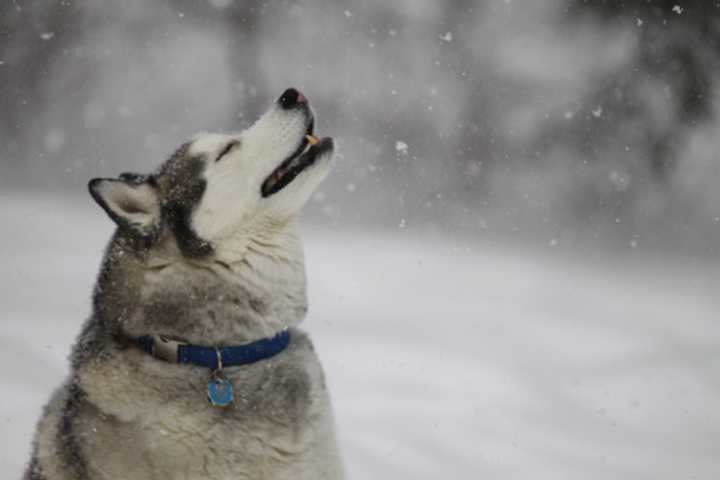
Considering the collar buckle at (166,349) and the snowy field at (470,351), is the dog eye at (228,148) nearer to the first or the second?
the collar buckle at (166,349)

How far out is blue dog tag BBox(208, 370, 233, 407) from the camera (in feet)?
9.41

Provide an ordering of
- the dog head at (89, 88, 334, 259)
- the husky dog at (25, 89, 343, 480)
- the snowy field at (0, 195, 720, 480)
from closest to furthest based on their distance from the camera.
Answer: the husky dog at (25, 89, 343, 480)
the dog head at (89, 88, 334, 259)
the snowy field at (0, 195, 720, 480)

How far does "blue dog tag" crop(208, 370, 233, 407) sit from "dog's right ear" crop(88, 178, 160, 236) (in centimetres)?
55

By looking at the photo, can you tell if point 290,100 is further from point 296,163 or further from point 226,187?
point 226,187

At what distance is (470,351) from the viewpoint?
7102 millimetres

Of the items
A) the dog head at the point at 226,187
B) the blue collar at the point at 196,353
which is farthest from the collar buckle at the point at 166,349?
the dog head at the point at 226,187

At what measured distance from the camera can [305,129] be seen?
10.8 ft

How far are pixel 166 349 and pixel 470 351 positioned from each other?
4473mm

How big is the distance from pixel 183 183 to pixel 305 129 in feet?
1.63

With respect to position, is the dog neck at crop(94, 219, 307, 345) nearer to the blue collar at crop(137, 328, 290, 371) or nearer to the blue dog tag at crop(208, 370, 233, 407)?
the blue collar at crop(137, 328, 290, 371)

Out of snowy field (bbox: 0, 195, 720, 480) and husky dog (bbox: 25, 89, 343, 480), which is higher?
snowy field (bbox: 0, 195, 720, 480)

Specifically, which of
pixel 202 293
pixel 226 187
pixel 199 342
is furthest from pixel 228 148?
pixel 199 342

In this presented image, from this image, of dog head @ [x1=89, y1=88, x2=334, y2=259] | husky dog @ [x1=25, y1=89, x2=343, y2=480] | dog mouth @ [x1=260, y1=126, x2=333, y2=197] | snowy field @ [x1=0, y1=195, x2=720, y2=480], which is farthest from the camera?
snowy field @ [x1=0, y1=195, x2=720, y2=480]

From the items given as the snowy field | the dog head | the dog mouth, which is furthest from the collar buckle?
the snowy field
